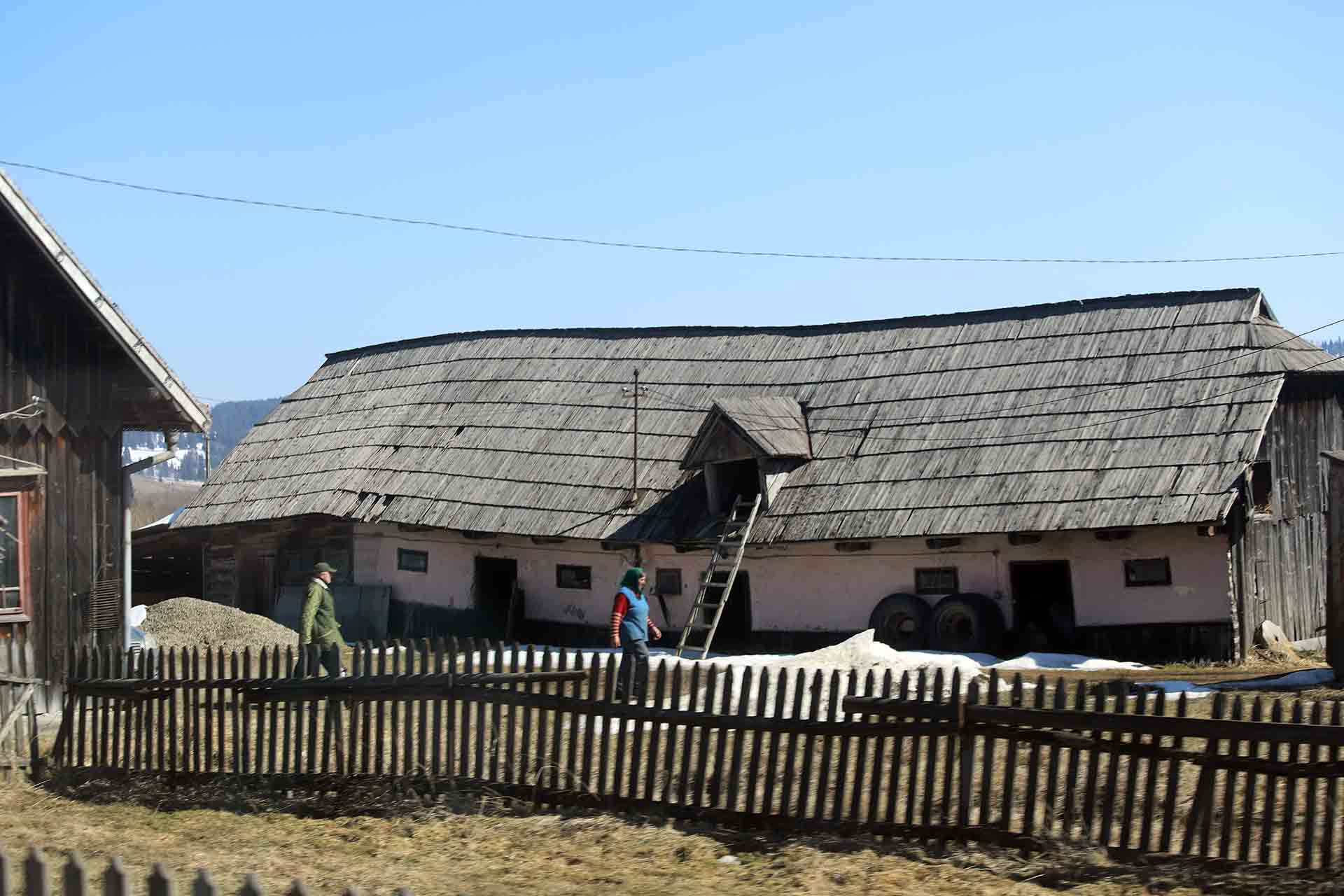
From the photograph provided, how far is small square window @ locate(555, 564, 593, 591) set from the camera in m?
25.1

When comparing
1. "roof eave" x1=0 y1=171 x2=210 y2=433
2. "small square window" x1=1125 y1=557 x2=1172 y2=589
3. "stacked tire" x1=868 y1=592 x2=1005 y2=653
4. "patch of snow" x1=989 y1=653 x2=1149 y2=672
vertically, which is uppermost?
"roof eave" x1=0 y1=171 x2=210 y2=433

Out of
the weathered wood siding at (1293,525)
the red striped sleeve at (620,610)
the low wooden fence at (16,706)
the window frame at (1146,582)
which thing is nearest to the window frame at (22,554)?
the low wooden fence at (16,706)

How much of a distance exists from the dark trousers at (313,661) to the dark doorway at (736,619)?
12.0 metres

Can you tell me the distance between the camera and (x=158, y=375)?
15.0m

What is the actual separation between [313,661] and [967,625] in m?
11.6

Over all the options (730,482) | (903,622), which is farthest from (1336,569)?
(730,482)

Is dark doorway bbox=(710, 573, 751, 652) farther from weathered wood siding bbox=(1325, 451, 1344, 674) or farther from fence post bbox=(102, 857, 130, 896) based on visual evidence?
fence post bbox=(102, 857, 130, 896)

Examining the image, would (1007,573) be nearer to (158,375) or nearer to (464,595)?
(464,595)

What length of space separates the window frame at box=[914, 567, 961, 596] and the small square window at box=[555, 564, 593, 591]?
233 inches

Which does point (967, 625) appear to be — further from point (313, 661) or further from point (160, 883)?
point (160, 883)

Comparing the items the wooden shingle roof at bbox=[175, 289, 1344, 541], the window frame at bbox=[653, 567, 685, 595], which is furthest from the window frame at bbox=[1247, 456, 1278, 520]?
the window frame at bbox=[653, 567, 685, 595]

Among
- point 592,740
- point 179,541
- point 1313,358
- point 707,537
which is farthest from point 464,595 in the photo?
point 592,740

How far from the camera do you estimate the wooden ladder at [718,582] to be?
861 inches

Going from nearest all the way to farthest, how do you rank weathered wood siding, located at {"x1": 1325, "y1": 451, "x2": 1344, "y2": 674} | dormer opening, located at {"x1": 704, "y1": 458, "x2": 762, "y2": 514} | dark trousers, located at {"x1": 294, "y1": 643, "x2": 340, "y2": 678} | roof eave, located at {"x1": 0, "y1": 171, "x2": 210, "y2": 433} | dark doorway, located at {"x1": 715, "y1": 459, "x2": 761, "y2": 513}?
1. dark trousers, located at {"x1": 294, "y1": 643, "x2": 340, "y2": 678}
2. roof eave, located at {"x1": 0, "y1": 171, "x2": 210, "y2": 433}
3. weathered wood siding, located at {"x1": 1325, "y1": 451, "x2": 1344, "y2": 674}
4. dormer opening, located at {"x1": 704, "y1": 458, "x2": 762, "y2": 514}
5. dark doorway, located at {"x1": 715, "y1": 459, "x2": 761, "y2": 513}
